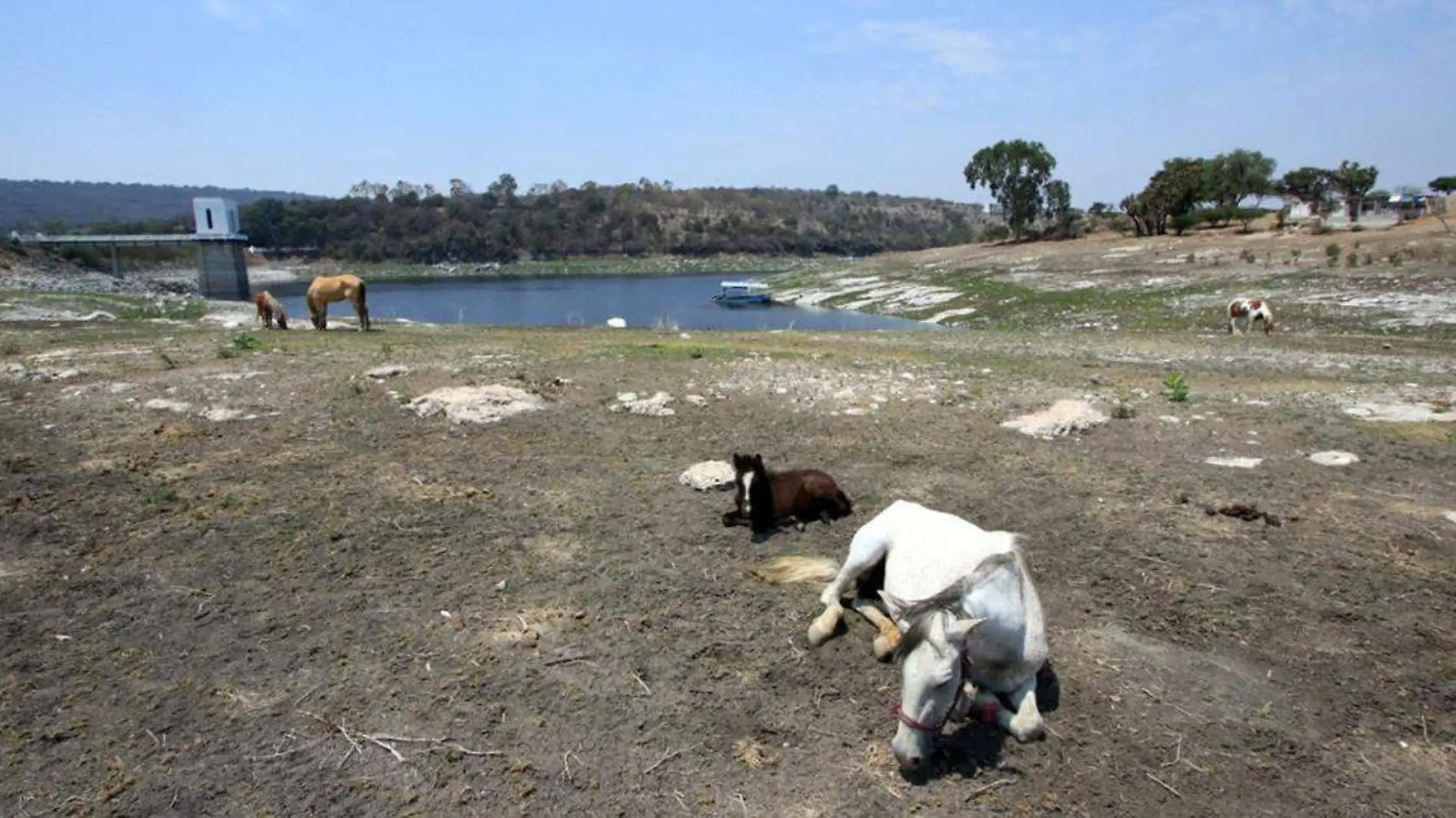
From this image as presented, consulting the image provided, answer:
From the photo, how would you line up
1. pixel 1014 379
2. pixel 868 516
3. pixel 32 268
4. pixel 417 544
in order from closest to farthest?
pixel 417 544 → pixel 868 516 → pixel 1014 379 → pixel 32 268

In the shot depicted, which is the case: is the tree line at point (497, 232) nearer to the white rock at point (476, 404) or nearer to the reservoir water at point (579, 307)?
the reservoir water at point (579, 307)

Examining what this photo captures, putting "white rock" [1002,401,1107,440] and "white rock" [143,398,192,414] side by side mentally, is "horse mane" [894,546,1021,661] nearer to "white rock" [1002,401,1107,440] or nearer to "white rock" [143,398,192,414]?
"white rock" [1002,401,1107,440]

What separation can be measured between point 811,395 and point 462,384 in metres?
5.65

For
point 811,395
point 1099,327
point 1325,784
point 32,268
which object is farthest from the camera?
point 32,268

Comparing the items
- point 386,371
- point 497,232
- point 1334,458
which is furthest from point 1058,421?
point 497,232

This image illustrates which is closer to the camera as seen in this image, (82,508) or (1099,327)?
(82,508)

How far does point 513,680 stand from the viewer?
16.8 ft

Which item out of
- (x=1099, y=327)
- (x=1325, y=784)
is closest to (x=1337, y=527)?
(x=1325, y=784)

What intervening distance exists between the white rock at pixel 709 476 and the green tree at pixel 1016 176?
86.0 metres

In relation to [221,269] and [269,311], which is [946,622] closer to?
[269,311]

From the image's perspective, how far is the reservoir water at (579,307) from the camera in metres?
43.6

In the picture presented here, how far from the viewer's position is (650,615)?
5887 mm

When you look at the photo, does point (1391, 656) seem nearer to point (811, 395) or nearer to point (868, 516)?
point (868, 516)

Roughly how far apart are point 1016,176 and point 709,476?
285 feet
